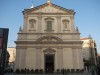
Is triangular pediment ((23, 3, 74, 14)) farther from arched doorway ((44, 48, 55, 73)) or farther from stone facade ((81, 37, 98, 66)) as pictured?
stone facade ((81, 37, 98, 66))

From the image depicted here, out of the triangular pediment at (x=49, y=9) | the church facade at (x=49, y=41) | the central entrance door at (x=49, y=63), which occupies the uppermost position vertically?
the triangular pediment at (x=49, y=9)

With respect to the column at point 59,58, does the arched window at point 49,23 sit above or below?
above

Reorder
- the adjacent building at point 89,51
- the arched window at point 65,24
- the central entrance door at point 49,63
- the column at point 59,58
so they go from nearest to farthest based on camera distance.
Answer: the column at point 59,58, the central entrance door at point 49,63, the arched window at point 65,24, the adjacent building at point 89,51

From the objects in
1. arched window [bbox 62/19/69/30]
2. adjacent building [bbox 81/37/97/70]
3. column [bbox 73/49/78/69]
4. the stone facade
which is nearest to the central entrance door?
column [bbox 73/49/78/69]

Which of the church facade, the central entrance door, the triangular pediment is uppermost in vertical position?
the triangular pediment

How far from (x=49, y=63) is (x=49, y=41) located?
4.47 m

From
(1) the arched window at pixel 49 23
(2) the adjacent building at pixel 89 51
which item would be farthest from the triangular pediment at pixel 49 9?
(2) the adjacent building at pixel 89 51

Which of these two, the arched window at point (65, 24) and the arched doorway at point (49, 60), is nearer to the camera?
the arched doorway at point (49, 60)

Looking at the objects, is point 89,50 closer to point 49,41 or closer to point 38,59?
point 49,41

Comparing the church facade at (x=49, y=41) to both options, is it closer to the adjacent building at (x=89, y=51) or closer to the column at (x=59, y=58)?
the column at (x=59, y=58)

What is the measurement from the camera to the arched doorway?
36.6m

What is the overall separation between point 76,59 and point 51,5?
39.4 ft

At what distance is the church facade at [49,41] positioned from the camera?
118ft

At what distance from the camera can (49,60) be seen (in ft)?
123
